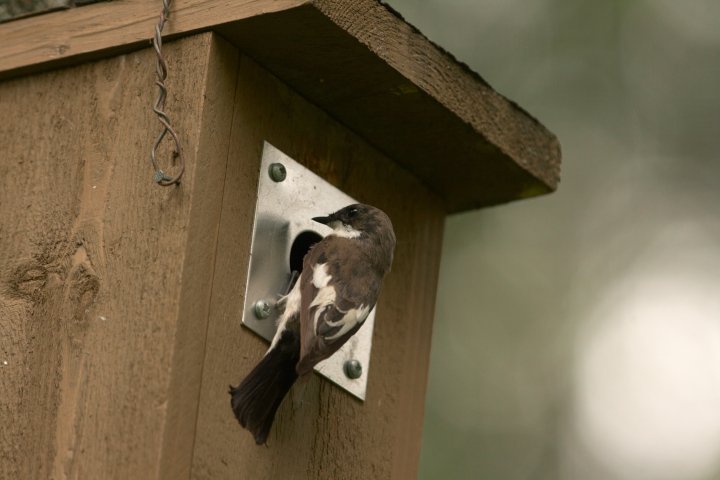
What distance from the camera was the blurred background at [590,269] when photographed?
8336mm

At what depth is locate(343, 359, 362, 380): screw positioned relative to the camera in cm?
416

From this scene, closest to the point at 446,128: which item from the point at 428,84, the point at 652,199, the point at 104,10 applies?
the point at 428,84

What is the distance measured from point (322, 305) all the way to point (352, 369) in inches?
14.2

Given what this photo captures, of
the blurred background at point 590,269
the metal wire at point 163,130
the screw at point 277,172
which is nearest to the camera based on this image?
the metal wire at point 163,130

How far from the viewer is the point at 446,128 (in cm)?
438

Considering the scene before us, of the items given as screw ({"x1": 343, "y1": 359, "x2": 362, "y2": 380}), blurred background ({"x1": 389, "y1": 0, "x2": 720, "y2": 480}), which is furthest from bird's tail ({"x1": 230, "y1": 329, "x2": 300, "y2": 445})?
blurred background ({"x1": 389, "y1": 0, "x2": 720, "y2": 480})

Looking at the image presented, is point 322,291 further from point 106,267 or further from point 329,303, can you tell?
point 106,267

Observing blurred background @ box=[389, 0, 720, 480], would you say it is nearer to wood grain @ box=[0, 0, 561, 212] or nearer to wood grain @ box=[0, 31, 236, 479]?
wood grain @ box=[0, 0, 561, 212]

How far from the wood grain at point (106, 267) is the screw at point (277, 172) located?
197 millimetres

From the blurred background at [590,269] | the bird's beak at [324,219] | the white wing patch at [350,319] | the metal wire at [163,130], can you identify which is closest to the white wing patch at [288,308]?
the white wing patch at [350,319]

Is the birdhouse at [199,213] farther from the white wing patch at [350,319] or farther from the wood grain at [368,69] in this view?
the white wing patch at [350,319]

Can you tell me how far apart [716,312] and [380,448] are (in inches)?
202

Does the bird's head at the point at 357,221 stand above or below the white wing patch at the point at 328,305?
above

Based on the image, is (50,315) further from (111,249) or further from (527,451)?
(527,451)
